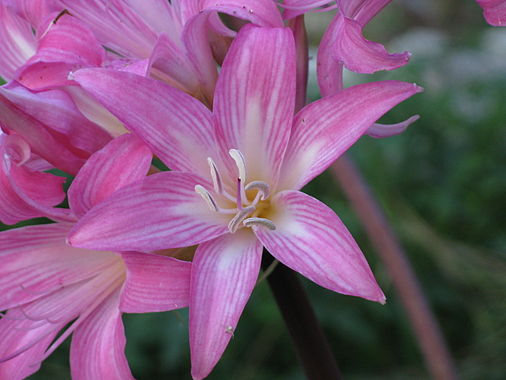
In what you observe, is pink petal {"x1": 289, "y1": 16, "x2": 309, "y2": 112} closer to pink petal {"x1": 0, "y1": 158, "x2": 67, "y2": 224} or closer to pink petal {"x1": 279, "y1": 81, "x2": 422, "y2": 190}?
pink petal {"x1": 279, "y1": 81, "x2": 422, "y2": 190}

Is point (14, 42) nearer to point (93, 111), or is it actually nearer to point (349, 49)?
point (93, 111)

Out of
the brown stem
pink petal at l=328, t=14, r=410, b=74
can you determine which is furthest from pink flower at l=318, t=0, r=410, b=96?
the brown stem

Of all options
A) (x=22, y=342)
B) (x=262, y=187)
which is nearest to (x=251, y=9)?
(x=262, y=187)

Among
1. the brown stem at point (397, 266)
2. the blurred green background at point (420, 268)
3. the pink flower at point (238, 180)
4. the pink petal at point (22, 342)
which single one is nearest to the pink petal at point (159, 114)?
the pink flower at point (238, 180)

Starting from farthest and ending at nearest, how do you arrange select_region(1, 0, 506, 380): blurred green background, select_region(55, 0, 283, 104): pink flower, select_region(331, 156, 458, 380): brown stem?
select_region(1, 0, 506, 380): blurred green background < select_region(331, 156, 458, 380): brown stem < select_region(55, 0, 283, 104): pink flower

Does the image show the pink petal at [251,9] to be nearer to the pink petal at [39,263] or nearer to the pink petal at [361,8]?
the pink petal at [361,8]

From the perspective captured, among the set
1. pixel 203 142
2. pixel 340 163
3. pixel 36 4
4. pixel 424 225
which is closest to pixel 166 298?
pixel 203 142
